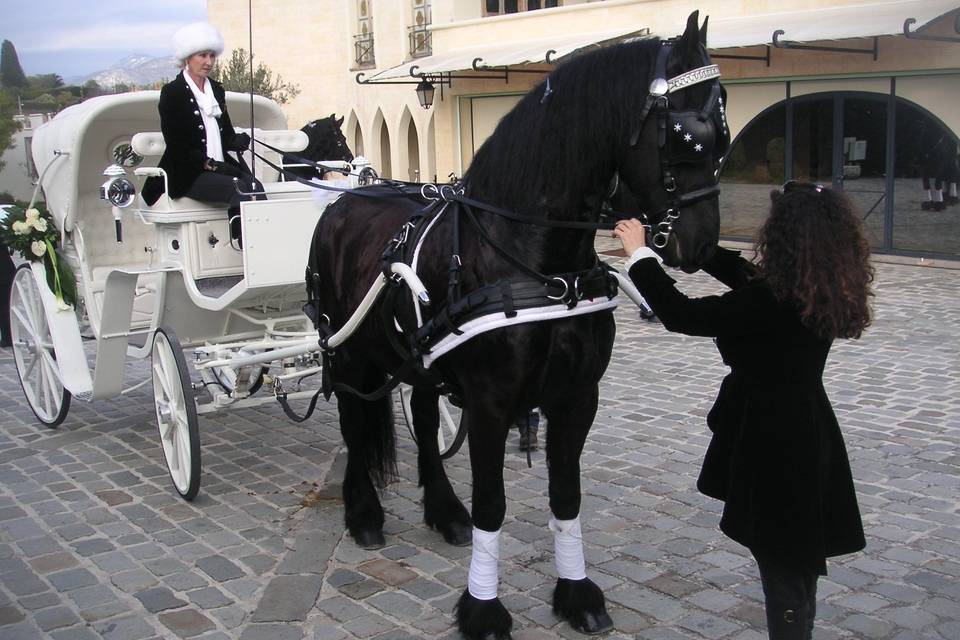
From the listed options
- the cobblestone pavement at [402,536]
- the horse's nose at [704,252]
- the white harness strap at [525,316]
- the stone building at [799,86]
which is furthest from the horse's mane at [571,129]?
the stone building at [799,86]

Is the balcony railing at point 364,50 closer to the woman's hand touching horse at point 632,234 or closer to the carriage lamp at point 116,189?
the carriage lamp at point 116,189

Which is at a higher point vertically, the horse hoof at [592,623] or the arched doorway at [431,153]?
the arched doorway at [431,153]

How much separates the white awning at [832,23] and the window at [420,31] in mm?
10641

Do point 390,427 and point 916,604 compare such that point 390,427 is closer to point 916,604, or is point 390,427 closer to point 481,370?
point 481,370

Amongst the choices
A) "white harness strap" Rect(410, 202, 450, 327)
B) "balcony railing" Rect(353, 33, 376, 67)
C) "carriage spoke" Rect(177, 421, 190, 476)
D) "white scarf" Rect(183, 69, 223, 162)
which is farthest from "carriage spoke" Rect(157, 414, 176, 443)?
"balcony railing" Rect(353, 33, 376, 67)

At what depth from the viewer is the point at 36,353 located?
6816 millimetres

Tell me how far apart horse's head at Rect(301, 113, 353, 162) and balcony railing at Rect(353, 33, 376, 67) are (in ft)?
64.8

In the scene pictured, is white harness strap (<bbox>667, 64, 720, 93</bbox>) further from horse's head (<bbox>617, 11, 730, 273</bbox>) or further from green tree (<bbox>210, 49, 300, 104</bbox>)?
green tree (<bbox>210, 49, 300, 104</bbox>)

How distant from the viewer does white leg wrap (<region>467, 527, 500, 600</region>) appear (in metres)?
3.64

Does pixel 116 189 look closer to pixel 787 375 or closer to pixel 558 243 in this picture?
pixel 558 243

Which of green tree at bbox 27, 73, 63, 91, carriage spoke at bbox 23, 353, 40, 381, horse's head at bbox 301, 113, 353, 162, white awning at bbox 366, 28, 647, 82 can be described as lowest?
carriage spoke at bbox 23, 353, 40, 381

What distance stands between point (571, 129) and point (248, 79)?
2320cm

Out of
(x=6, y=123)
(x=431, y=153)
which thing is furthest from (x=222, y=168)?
(x=6, y=123)

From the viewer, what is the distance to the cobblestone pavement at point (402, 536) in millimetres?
3836
